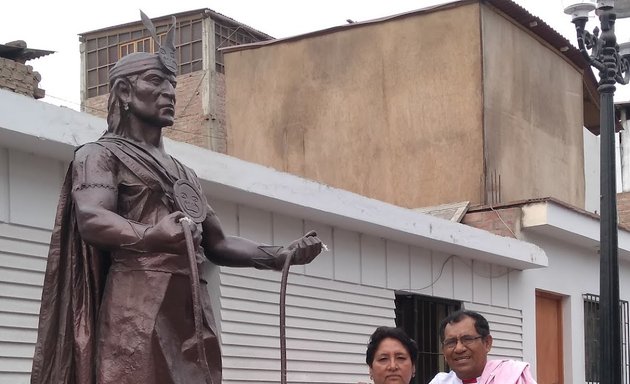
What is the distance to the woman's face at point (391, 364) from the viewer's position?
4.64m

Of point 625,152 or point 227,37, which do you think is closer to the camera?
point 227,37

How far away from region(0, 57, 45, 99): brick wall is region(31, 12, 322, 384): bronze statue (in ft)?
27.9

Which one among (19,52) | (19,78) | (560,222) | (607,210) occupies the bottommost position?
(607,210)

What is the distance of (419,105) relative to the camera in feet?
44.4

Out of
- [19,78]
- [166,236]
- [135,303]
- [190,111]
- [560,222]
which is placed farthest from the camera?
[190,111]

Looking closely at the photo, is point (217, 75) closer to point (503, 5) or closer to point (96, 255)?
point (503, 5)

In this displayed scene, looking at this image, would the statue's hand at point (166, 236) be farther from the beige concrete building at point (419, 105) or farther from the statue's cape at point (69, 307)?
the beige concrete building at point (419, 105)

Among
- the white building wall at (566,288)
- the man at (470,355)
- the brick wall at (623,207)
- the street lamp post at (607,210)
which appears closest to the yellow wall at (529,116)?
the white building wall at (566,288)

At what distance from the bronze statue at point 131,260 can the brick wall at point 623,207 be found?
1791 cm

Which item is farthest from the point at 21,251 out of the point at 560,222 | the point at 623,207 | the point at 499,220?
the point at 623,207

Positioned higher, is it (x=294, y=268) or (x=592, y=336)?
(x=294, y=268)

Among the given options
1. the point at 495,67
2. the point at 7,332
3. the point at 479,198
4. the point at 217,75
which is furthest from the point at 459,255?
the point at 217,75

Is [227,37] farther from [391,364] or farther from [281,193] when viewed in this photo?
[391,364]

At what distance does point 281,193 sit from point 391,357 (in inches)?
145
